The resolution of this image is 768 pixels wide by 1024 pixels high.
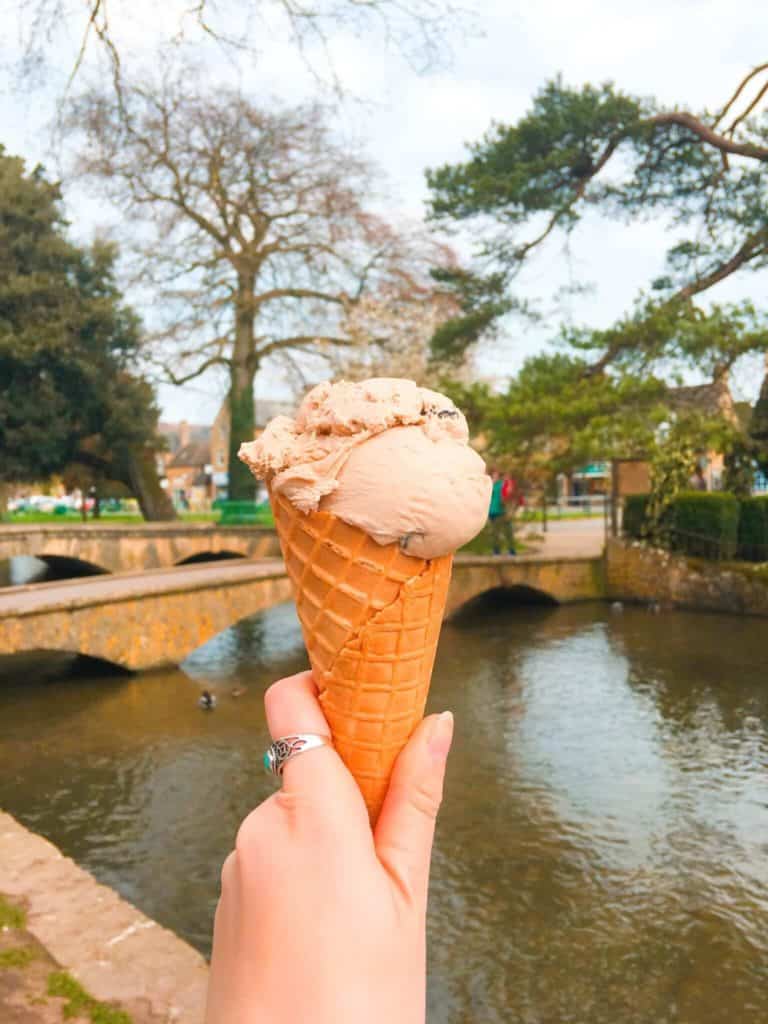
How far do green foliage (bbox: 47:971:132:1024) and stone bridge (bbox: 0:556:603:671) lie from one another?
25.5ft

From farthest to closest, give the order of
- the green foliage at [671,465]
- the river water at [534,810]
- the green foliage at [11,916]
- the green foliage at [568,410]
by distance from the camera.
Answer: the green foliage at [671,465] < the green foliage at [568,410] < the river water at [534,810] < the green foliage at [11,916]

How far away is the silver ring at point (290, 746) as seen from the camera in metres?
1.81

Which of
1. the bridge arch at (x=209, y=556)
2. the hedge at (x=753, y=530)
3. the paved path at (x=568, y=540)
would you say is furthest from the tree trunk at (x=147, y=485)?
the hedge at (x=753, y=530)

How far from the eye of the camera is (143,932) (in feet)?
13.6

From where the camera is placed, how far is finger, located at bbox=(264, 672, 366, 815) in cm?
168

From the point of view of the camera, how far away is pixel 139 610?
12320 millimetres

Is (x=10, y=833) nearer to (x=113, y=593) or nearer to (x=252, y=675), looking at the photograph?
(x=113, y=593)

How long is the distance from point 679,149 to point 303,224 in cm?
1036

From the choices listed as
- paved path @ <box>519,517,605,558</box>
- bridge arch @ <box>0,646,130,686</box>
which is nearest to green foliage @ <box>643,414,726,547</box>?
paved path @ <box>519,517,605,558</box>

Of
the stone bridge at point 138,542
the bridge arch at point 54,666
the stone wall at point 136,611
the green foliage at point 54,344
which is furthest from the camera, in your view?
the green foliage at point 54,344

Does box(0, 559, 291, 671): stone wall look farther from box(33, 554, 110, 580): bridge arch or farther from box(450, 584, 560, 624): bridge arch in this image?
box(33, 554, 110, 580): bridge arch

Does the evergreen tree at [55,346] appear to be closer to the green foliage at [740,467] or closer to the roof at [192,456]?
Answer: the green foliage at [740,467]

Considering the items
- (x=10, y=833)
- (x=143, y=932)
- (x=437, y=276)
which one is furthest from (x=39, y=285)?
(x=143, y=932)

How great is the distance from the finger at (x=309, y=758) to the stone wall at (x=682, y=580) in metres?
16.6
